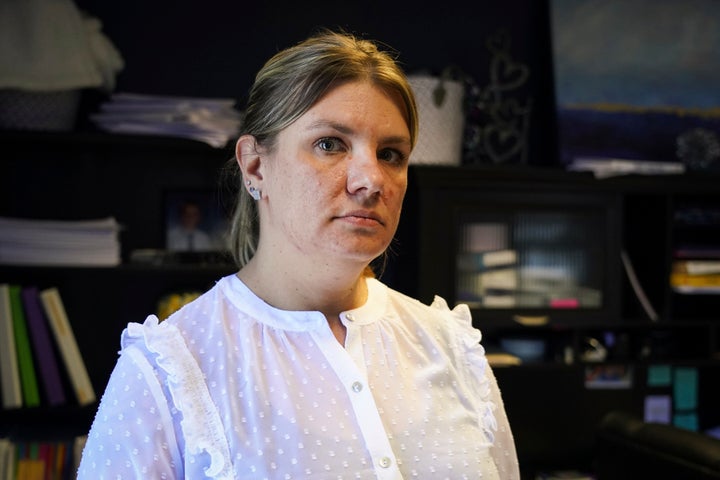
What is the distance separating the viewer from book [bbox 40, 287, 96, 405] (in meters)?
2.18

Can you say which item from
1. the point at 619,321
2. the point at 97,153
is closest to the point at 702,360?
the point at 619,321

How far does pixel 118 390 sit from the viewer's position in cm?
99

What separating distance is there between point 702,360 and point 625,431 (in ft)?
2.79

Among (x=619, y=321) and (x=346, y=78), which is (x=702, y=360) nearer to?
(x=619, y=321)

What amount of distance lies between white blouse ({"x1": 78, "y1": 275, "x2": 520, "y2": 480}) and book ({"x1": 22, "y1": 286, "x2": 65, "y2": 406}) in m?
1.24

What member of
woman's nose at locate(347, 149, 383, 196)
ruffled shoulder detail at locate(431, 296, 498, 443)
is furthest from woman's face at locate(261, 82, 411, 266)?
ruffled shoulder detail at locate(431, 296, 498, 443)

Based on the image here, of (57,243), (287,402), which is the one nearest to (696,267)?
(287,402)

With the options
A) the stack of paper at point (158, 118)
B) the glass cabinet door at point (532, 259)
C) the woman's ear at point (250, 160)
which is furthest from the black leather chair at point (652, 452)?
the stack of paper at point (158, 118)

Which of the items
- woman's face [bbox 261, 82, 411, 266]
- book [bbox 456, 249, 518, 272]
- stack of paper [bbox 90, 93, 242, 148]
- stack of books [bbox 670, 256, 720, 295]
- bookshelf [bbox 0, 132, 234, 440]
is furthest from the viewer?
stack of books [bbox 670, 256, 720, 295]

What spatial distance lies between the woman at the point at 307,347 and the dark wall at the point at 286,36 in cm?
153

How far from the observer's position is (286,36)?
2717 millimetres

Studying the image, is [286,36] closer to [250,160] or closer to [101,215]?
[101,215]

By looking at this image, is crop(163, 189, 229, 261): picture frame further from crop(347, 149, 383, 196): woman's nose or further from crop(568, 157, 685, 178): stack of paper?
crop(347, 149, 383, 196): woman's nose

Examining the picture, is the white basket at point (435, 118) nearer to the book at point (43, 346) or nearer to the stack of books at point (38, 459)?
the book at point (43, 346)
